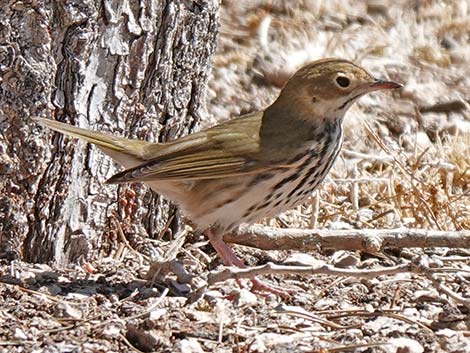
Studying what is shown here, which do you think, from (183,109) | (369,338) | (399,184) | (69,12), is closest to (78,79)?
(69,12)

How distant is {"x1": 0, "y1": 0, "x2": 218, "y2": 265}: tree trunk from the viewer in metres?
4.95

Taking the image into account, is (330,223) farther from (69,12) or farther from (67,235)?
(69,12)

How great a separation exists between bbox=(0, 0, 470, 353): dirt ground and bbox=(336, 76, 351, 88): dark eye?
2.69 ft

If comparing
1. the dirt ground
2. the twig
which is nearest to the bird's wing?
the dirt ground

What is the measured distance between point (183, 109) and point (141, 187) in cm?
43

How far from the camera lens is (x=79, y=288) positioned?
16.6 feet

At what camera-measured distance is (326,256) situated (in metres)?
5.66

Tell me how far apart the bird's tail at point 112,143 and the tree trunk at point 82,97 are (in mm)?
145

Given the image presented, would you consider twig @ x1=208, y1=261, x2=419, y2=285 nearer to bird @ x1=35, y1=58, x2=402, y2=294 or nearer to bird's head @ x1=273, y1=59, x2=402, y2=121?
bird @ x1=35, y1=58, x2=402, y2=294

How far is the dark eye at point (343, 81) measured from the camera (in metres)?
5.43

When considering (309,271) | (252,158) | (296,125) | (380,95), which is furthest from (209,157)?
(380,95)

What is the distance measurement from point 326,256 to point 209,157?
2.66ft

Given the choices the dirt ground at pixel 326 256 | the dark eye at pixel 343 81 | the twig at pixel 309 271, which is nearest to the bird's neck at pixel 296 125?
the dark eye at pixel 343 81

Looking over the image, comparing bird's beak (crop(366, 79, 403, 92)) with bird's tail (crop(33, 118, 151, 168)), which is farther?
bird's beak (crop(366, 79, 403, 92))
